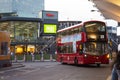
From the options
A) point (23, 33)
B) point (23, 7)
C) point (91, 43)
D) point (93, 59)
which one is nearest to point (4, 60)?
point (91, 43)

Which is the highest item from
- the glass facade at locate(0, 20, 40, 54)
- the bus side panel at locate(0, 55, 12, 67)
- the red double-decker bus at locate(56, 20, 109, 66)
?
the glass facade at locate(0, 20, 40, 54)

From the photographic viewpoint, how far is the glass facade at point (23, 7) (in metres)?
141

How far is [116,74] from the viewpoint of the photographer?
7.37 meters

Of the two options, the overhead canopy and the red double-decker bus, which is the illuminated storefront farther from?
the red double-decker bus

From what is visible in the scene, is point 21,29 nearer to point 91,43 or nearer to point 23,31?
point 23,31

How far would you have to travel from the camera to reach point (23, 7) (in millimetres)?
152750

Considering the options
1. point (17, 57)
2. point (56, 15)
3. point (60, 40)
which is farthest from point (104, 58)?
point (56, 15)

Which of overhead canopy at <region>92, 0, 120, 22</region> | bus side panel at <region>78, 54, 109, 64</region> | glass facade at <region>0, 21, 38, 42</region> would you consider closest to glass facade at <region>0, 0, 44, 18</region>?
glass facade at <region>0, 21, 38, 42</region>

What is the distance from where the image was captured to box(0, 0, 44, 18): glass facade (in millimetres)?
141250

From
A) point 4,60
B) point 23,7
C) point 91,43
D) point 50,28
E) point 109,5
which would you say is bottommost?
point 4,60

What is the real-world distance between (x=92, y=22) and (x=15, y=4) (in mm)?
110847

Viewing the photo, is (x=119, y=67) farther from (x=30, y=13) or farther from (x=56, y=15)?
(x=30, y=13)

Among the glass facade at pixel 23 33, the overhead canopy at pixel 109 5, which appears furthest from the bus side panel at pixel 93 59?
the glass facade at pixel 23 33

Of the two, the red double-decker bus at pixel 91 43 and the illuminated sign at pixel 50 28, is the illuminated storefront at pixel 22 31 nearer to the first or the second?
the illuminated sign at pixel 50 28
